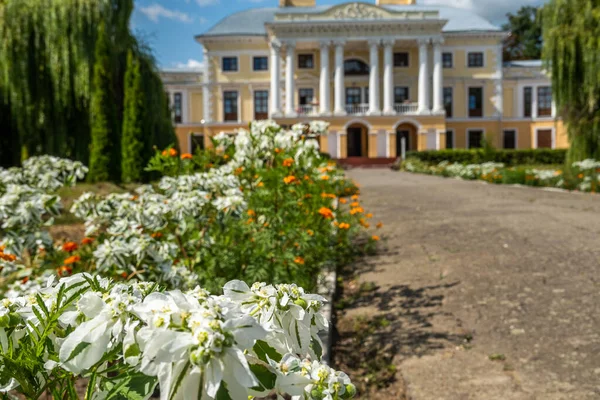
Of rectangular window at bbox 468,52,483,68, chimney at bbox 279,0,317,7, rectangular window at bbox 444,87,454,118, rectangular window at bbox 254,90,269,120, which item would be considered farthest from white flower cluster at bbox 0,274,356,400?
chimney at bbox 279,0,317,7

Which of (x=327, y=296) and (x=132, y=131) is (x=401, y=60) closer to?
(x=132, y=131)

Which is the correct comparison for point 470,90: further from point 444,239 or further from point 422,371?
point 422,371

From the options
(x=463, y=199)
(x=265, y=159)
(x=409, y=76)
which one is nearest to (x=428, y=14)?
(x=409, y=76)

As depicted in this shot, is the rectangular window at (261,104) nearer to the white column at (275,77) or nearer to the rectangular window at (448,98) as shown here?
the white column at (275,77)

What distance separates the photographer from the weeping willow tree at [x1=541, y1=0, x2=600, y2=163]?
12.5 metres

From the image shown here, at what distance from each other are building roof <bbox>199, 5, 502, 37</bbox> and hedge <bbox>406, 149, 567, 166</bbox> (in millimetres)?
13004

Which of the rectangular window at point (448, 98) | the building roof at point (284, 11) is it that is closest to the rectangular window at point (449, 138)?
the rectangular window at point (448, 98)

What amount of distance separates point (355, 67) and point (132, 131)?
1111 inches

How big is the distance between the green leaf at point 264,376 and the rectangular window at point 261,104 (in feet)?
123

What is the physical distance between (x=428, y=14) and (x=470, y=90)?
6262mm

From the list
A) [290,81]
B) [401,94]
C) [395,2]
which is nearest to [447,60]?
[401,94]

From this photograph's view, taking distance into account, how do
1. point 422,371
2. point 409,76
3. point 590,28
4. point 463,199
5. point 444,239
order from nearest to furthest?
point 422,371
point 444,239
point 463,199
point 590,28
point 409,76

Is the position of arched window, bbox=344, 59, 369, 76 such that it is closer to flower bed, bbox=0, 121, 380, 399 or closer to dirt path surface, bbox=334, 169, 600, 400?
dirt path surface, bbox=334, 169, 600, 400

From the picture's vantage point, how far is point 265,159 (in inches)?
190
